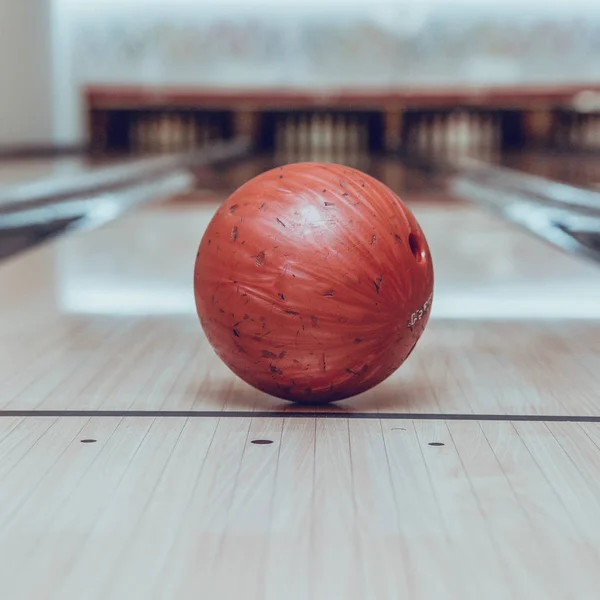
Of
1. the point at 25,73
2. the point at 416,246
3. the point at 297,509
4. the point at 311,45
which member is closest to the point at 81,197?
the point at 25,73

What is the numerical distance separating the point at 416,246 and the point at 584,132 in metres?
7.06

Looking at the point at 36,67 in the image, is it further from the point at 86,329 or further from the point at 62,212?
the point at 86,329

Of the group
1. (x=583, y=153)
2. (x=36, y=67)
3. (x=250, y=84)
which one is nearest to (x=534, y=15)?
(x=583, y=153)

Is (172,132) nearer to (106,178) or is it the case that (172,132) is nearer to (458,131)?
(458,131)

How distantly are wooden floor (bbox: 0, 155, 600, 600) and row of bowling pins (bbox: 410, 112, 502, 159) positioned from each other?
607cm

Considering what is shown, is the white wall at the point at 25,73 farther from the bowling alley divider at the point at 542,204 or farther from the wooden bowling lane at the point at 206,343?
the wooden bowling lane at the point at 206,343

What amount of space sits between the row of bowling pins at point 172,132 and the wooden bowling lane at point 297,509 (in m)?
6.65

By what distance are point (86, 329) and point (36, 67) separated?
5.54 meters

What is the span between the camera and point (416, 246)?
1.23m

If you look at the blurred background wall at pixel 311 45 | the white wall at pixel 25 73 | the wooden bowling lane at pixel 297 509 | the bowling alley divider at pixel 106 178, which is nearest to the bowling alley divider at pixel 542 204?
the bowling alley divider at pixel 106 178

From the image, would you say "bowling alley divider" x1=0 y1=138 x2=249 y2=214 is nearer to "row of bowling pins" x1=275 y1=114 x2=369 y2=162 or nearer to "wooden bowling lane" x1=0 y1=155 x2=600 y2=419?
"row of bowling pins" x1=275 y1=114 x2=369 y2=162

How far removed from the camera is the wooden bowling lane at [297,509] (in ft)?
2.52

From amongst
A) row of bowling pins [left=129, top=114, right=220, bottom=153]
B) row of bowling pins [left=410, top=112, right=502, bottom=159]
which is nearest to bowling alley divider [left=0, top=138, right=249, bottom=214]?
row of bowling pins [left=129, top=114, right=220, bottom=153]

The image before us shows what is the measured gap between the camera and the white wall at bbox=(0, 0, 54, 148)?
20.4ft
